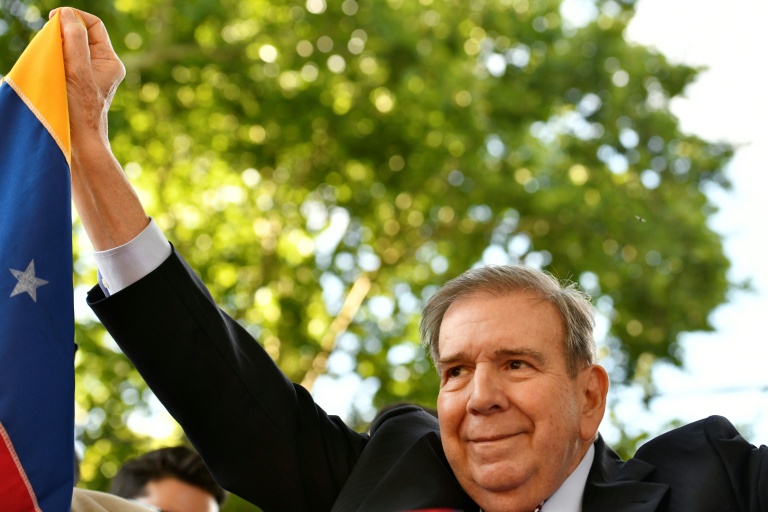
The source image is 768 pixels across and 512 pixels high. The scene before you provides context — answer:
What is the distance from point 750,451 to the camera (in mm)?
2574

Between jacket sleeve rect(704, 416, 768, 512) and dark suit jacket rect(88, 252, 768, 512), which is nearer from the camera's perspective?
jacket sleeve rect(704, 416, 768, 512)

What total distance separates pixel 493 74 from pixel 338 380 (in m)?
3.52

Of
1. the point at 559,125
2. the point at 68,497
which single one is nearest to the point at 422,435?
the point at 68,497

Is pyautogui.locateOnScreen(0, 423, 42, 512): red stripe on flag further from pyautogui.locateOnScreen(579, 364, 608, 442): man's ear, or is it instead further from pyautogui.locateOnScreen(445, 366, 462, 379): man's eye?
pyautogui.locateOnScreen(579, 364, 608, 442): man's ear

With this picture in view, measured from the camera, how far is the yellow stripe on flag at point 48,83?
2529mm

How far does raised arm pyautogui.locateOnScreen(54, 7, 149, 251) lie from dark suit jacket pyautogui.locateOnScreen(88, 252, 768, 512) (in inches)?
5.3

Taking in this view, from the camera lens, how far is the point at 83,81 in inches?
103

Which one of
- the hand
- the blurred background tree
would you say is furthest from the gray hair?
the blurred background tree

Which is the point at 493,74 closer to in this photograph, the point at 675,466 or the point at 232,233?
the point at 232,233

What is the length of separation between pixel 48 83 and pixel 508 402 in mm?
1301

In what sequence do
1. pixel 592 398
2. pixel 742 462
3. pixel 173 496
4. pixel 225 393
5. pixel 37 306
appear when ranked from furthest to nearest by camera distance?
pixel 173 496 < pixel 592 398 < pixel 225 393 < pixel 742 462 < pixel 37 306

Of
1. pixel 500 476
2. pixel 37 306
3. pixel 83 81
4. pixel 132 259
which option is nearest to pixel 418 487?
pixel 500 476

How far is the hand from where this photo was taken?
2607mm

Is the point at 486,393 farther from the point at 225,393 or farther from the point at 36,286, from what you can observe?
the point at 36,286
